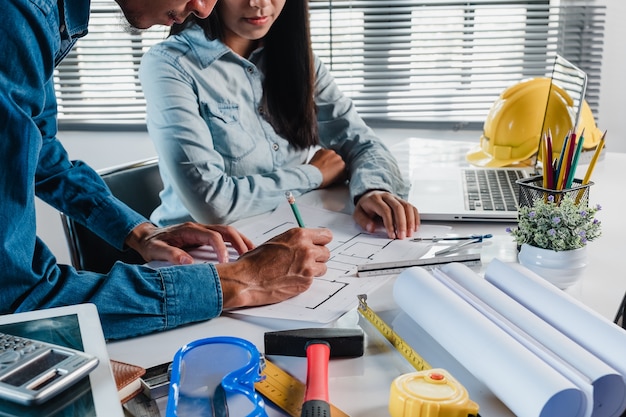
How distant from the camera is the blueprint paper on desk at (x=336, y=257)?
3.34 feet

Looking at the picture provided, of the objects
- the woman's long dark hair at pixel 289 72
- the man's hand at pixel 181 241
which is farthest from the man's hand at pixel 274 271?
the woman's long dark hair at pixel 289 72

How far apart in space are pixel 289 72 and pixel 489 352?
1155mm

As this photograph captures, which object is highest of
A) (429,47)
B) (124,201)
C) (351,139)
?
(429,47)

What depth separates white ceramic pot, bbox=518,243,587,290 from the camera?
3.59 ft

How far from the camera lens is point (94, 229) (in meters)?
1.35

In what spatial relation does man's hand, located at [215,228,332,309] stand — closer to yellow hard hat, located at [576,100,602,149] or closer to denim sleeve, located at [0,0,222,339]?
denim sleeve, located at [0,0,222,339]

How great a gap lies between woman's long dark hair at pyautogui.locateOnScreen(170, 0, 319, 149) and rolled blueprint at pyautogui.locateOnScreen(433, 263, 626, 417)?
0.95 m

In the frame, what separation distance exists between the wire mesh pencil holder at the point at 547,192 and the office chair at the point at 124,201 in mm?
830

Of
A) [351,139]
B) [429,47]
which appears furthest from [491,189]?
[429,47]

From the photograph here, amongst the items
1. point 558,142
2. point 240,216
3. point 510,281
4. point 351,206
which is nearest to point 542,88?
point 558,142

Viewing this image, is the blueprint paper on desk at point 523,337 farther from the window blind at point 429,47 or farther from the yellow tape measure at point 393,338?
the window blind at point 429,47

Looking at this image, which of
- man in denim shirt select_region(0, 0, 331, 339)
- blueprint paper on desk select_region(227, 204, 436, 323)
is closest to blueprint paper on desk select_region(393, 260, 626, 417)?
blueprint paper on desk select_region(227, 204, 436, 323)

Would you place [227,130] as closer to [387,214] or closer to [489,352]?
[387,214]

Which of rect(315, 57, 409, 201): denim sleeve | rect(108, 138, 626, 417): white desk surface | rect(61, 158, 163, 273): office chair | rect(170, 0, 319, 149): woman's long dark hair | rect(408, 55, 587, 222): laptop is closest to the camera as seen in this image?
rect(108, 138, 626, 417): white desk surface
